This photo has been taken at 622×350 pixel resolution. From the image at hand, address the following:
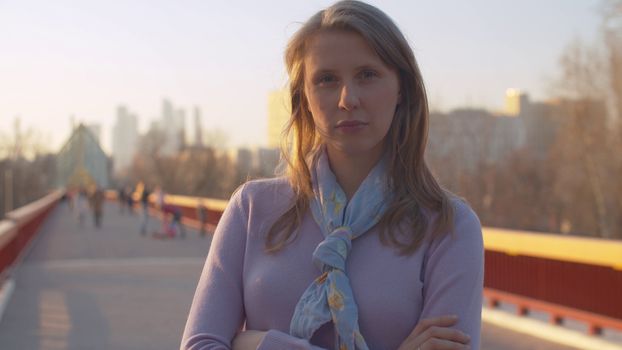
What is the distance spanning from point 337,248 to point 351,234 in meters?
0.06

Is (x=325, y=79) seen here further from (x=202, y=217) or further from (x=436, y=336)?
(x=202, y=217)

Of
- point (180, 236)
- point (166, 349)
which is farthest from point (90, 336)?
point (180, 236)

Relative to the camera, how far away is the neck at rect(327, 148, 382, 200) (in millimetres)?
2391

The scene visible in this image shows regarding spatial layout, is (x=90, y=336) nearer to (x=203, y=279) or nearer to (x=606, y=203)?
(x=203, y=279)

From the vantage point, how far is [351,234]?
224cm

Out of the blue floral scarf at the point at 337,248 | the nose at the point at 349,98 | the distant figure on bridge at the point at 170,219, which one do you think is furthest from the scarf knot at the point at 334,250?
the distant figure on bridge at the point at 170,219

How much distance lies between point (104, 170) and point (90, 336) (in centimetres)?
12474

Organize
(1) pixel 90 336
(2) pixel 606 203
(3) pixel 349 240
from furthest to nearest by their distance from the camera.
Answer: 1. (2) pixel 606 203
2. (1) pixel 90 336
3. (3) pixel 349 240

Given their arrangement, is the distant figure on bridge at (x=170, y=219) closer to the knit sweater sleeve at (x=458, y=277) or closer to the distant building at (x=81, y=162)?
the knit sweater sleeve at (x=458, y=277)

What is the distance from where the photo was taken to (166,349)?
9.07m

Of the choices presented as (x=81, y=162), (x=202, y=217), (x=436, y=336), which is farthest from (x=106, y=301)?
(x=81, y=162)

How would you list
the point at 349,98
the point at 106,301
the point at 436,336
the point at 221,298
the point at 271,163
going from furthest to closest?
the point at 106,301
the point at 271,163
the point at 221,298
the point at 349,98
the point at 436,336

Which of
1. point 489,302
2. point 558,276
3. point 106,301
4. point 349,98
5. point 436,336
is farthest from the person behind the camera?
point 106,301

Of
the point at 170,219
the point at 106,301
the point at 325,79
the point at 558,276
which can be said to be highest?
the point at 325,79
